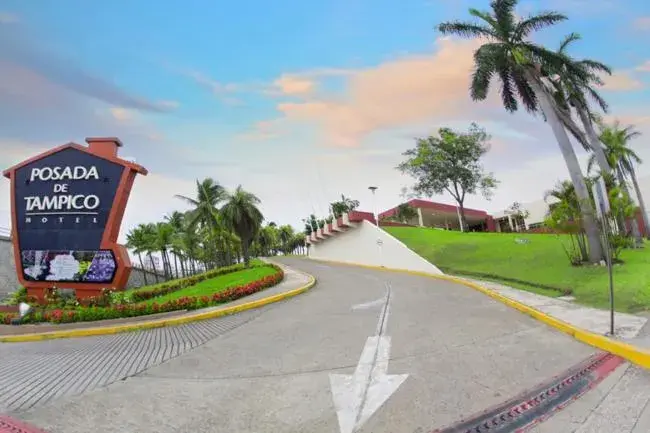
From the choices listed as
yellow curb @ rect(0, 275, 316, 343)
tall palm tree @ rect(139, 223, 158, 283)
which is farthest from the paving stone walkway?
tall palm tree @ rect(139, 223, 158, 283)

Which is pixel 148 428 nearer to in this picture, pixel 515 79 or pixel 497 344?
pixel 497 344

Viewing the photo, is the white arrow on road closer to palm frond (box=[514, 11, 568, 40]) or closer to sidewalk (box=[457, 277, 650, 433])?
sidewalk (box=[457, 277, 650, 433])

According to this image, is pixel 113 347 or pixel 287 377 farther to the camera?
pixel 113 347

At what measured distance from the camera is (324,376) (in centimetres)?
596

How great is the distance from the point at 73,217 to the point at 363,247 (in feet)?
76.0

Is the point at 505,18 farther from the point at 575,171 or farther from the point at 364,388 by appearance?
the point at 364,388

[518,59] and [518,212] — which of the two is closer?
[518,59]

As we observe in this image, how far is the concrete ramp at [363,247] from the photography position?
1065 inches

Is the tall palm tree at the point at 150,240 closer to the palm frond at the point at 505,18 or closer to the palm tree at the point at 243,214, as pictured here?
the palm tree at the point at 243,214

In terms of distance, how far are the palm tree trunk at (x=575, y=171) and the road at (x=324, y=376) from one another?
8.64 metres

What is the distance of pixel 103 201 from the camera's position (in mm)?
15562

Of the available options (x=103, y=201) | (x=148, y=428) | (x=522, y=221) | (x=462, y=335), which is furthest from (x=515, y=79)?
(x=522, y=221)

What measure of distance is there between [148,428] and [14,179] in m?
16.2

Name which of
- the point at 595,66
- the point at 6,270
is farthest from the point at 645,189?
the point at 6,270
